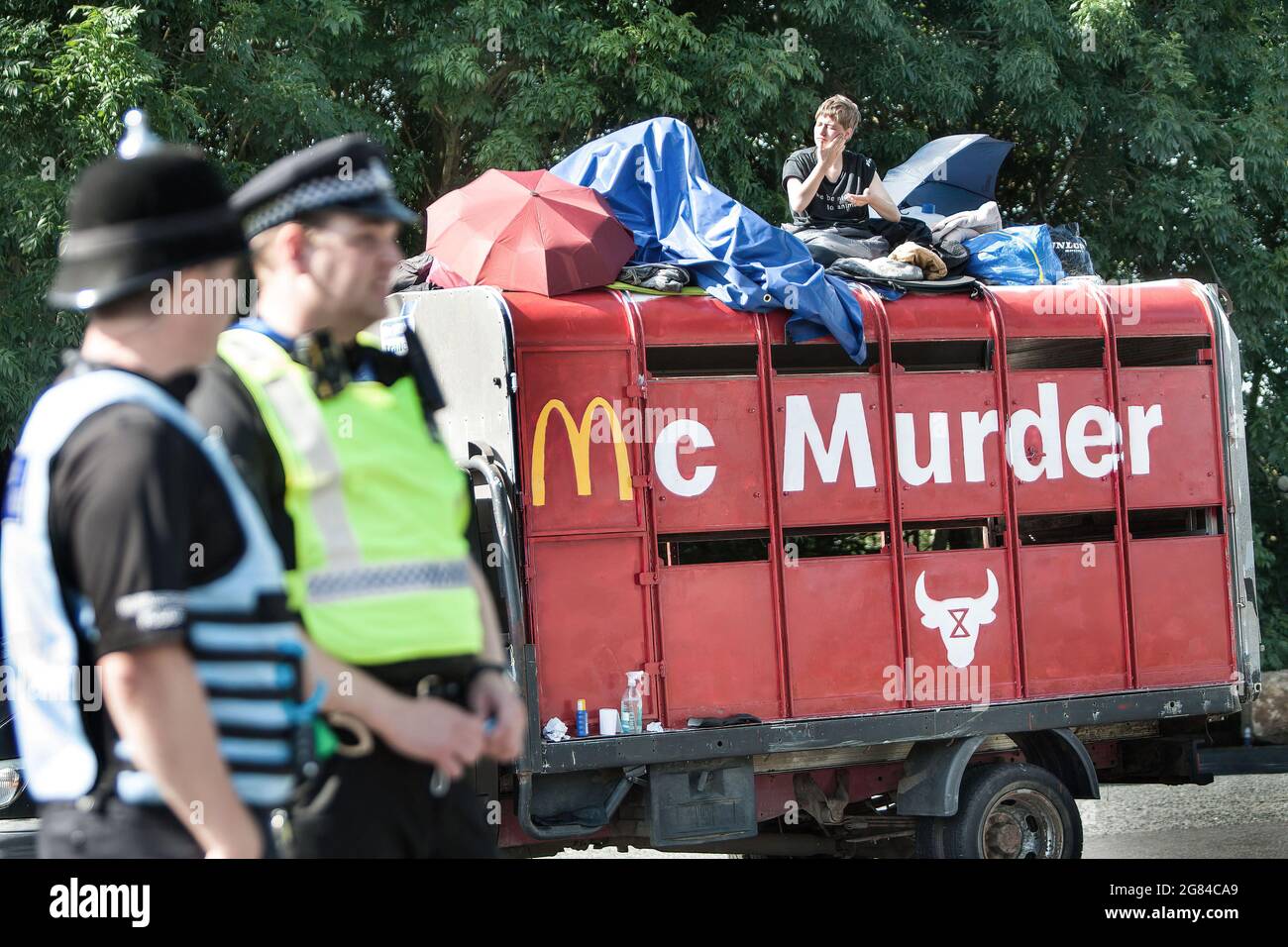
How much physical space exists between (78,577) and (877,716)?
5768mm

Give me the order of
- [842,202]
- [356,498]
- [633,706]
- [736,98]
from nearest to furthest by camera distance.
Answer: [356,498] < [633,706] < [842,202] < [736,98]

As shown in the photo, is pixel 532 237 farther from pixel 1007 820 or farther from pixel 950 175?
pixel 1007 820

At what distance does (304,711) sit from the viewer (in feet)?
8.77

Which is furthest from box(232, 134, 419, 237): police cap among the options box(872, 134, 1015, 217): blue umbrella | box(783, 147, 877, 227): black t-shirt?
box(872, 134, 1015, 217): blue umbrella

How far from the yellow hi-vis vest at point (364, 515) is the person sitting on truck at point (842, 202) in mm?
5898

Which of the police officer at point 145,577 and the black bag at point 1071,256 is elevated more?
the black bag at point 1071,256

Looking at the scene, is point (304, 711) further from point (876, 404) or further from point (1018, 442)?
point (1018, 442)

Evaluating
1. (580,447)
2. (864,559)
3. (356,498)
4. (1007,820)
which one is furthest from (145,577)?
(1007,820)

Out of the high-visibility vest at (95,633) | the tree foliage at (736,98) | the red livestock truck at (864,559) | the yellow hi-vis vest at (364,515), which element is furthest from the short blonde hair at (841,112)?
the high-visibility vest at (95,633)

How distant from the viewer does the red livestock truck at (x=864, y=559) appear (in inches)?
281

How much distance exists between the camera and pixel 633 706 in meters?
7.14

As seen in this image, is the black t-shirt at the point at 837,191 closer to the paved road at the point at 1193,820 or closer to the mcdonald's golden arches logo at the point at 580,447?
the mcdonald's golden arches logo at the point at 580,447

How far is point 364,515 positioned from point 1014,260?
642cm
